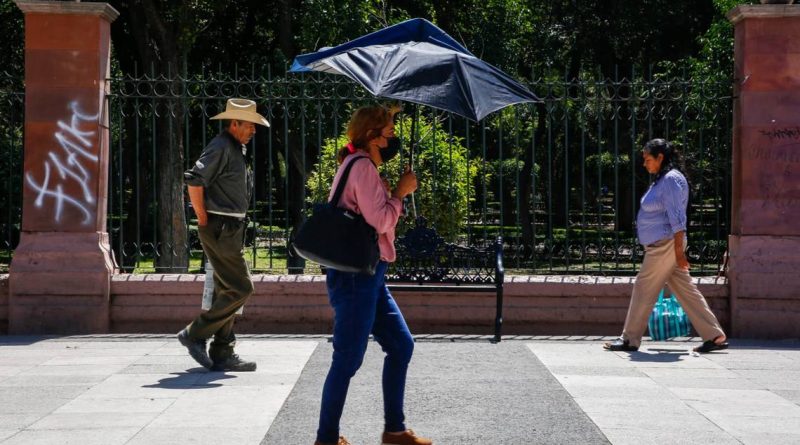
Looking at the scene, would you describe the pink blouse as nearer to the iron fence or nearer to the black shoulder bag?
the black shoulder bag

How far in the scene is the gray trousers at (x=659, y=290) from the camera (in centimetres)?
889

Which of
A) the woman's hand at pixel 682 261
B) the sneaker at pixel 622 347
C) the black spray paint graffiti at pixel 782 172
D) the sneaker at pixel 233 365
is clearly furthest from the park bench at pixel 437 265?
the black spray paint graffiti at pixel 782 172

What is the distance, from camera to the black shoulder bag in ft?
17.2

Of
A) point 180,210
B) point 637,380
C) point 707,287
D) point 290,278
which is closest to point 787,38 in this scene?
point 707,287

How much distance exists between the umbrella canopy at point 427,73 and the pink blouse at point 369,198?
68 cm

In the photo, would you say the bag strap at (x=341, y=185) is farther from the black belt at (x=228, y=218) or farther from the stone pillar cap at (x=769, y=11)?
the stone pillar cap at (x=769, y=11)

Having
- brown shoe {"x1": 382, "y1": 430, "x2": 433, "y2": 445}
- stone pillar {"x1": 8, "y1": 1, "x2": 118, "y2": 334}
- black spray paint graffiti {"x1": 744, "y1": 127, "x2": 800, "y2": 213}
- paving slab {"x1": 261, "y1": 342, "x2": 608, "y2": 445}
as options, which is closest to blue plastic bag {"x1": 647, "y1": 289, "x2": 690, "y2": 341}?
paving slab {"x1": 261, "y1": 342, "x2": 608, "y2": 445}

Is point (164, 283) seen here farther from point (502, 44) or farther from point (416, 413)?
point (502, 44)

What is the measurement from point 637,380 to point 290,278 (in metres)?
3.71

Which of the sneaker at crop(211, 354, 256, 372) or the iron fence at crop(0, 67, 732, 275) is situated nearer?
the sneaker at crop(211, 354, 256, 372)

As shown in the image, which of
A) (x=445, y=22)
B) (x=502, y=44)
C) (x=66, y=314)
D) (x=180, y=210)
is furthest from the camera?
(x=502, y=44)

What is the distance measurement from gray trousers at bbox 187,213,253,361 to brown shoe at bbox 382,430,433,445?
2.54 metres

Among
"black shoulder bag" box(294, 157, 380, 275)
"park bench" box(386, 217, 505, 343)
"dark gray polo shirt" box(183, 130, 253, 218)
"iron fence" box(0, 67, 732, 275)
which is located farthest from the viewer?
"iron fence" box(0, 67, 732, 275)

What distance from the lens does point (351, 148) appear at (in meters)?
5.45
